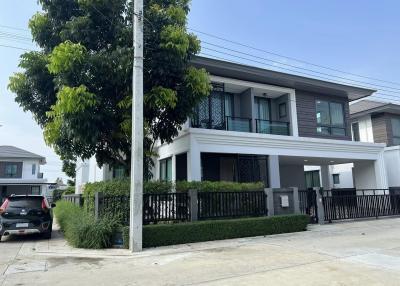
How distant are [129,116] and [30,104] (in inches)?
150

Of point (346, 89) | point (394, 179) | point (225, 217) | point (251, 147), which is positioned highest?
point (346, 89)

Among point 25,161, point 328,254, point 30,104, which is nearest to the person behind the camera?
point 328,254

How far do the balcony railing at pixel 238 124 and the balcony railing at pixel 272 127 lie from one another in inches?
25.6

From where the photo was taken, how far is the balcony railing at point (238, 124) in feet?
51.8

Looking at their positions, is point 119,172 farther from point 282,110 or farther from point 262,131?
point 282,110

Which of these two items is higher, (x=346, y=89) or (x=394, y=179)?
(x=346, y=89)

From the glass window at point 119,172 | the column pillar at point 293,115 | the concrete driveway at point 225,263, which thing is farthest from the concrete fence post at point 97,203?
the column pillar at point 293,115

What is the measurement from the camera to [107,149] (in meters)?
12.1

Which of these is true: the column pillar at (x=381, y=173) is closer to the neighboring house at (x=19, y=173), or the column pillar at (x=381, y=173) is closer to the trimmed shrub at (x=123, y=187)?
the trimmed shrub at (x=123, y=187)

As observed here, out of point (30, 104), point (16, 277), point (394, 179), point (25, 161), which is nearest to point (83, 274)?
point (16, 277)

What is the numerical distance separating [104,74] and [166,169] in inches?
287

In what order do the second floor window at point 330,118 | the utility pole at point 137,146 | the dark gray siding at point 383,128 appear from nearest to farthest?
the utility pole at point 137,146 < the second floor window at point 330,118 < the dark gray siding at point 383,128

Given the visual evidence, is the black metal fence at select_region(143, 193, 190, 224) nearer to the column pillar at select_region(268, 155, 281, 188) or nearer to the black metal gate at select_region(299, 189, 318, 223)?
the black metal gate at select_region(299, 189, 318, 223)

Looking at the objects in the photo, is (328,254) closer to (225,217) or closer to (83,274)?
(225,217)
